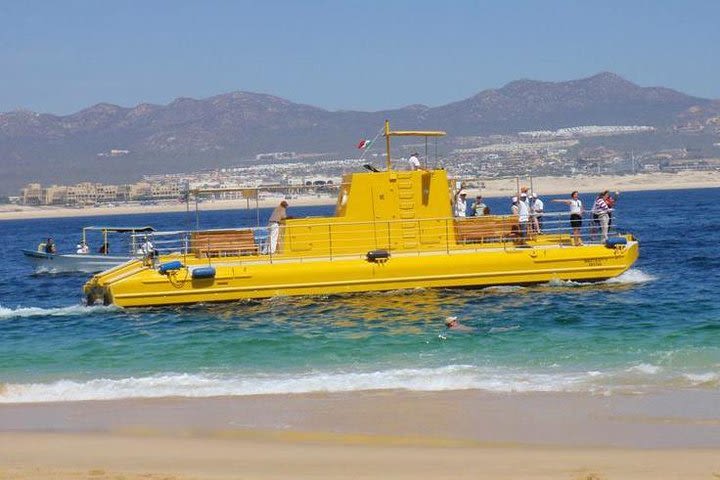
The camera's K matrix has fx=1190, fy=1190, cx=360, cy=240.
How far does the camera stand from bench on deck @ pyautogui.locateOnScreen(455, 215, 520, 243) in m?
25.7

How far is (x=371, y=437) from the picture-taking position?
12.7 m

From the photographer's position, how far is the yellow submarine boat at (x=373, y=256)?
23703 mm

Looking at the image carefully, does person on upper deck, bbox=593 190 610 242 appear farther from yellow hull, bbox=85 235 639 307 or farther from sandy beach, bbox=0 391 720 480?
sandy beach, bbox=0 391 720 480

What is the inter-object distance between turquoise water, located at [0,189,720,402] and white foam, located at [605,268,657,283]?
147 mm

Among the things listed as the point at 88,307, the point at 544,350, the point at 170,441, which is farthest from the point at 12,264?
the point at 170,441

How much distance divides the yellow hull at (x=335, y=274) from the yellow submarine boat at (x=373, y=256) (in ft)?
0.07

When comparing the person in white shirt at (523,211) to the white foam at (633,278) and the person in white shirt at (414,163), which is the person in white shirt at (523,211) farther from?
the person in white shirt at (414,163)

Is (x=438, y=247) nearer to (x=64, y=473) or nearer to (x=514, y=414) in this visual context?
(x=514, y=414)

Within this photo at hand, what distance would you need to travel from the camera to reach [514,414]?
44.9 ft

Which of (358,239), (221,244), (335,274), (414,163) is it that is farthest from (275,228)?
(414,163)

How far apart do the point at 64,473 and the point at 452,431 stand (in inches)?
164

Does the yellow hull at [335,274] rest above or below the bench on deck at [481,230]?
below

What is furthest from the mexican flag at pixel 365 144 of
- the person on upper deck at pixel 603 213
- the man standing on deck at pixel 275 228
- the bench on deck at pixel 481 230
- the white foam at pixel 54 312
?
the white foam at pixel 54 312

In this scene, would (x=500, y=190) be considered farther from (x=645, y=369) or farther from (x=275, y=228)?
(x=645, y=369)
